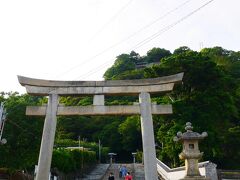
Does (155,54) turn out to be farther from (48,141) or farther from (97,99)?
(48,141)

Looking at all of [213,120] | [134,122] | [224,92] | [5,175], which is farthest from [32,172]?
[134,122]

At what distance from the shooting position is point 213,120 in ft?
83.6

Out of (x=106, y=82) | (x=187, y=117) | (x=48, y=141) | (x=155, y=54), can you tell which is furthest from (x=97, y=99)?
(x=155, y=54)

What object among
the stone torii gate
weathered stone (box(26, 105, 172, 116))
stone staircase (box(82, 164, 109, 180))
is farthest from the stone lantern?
stone staircase (box(82, 164, 109, 180))

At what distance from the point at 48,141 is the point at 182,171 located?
9022 mm

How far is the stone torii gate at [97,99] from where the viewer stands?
49.6ft

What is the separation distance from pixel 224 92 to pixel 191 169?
1301cm

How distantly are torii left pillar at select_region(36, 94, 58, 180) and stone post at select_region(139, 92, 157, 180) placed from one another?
4.45m

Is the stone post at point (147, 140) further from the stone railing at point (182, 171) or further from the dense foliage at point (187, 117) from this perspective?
the dense foliage at point (187, 117)

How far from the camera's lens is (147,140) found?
15.0 m

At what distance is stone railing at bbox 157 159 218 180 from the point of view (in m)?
17.6

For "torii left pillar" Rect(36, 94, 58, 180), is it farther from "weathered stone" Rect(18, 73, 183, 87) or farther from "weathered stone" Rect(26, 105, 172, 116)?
"weathered stone" Rect(18, 73, 183, 87)

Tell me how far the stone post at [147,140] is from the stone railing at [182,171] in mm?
4387

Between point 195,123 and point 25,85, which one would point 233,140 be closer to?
point 195,123
